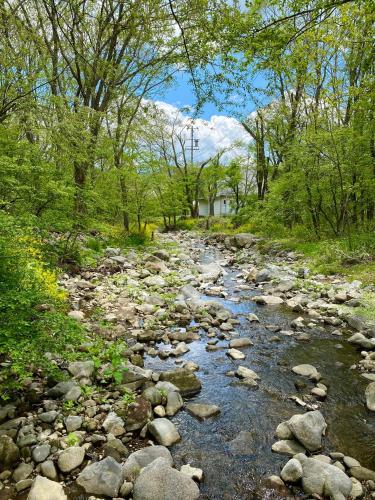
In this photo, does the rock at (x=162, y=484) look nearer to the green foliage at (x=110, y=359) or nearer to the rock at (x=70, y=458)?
the rock at (x=70, y=458)

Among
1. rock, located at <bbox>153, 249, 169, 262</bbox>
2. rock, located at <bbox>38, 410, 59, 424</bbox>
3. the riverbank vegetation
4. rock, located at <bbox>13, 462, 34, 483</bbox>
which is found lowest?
rock, located at <bbox>13, 462, 34, 483</bbox>

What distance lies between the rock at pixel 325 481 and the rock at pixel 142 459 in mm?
1180

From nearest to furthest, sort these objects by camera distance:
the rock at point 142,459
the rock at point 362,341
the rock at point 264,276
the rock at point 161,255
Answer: the rock at point 142,459
the rock at point 362,341
the rock at point 264,276
the rock at point 161,255

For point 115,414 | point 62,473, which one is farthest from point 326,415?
point 62,473

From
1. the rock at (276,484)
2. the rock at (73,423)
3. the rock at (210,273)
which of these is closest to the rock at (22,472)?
the rock at (73,423)

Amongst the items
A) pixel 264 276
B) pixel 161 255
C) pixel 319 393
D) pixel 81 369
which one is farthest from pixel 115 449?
pixel 161 255

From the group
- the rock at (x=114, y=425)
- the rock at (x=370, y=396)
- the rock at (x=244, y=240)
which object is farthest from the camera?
the rock at (x=244, y=240)

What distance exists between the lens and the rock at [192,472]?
2918 millimetres

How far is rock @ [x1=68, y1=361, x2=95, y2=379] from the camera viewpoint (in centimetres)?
409

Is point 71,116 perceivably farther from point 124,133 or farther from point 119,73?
point 124,133

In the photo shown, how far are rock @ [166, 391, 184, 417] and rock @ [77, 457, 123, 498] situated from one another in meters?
1.05

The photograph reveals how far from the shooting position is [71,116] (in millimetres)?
7176

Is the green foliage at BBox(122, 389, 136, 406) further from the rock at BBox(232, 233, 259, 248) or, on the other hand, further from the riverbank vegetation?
the rock at BBox(232, 233, 259, 248)

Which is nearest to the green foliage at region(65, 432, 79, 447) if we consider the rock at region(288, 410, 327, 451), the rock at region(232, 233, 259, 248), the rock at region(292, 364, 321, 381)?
the rock at region(288, 410, 327, 451)
